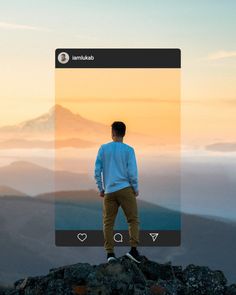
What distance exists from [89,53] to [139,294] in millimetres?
5659

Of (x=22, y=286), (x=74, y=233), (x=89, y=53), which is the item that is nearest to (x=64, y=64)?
(x=89, y=53)

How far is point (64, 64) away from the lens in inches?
741

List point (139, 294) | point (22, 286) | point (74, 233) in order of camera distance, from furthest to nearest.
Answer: point (74, 233)
point (22, 286)
point (139, 294)

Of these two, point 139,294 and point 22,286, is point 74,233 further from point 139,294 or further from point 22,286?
point 139,294

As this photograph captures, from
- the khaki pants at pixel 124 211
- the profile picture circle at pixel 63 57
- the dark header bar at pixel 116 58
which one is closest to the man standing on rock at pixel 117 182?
the khaki pants at pixel 124 211

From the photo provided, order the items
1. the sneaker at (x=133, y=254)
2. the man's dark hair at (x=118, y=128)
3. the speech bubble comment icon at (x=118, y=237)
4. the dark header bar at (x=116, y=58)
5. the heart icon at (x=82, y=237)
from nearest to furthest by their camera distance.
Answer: the man's dark hair at (x=118, y=128) < the sneaker at (x=133, y=254) < the speech bubble comment icon at (x=118, y=237) < the heart icon at (x=82, y=237) < the dark header bar at (x=116, y=58)

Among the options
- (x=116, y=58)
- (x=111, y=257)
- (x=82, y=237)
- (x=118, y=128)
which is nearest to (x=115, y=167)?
(x=118, y=128)

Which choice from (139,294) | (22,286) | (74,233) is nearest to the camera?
(139,294)

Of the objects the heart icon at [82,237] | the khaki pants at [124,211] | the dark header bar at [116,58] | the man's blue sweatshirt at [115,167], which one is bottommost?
the heart icon at [82,237]

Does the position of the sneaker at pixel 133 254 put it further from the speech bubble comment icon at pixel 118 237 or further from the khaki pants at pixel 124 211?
the speech bubble comment icon at pixel 118 237

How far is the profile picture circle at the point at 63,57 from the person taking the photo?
61.6 ft

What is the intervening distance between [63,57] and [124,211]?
A: 13.9 feet

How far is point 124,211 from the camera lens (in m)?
16.2

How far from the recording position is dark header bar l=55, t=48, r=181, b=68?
61.5 feet
